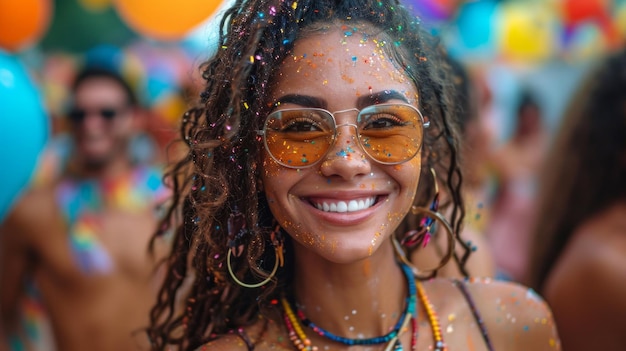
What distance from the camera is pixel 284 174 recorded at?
161 cm

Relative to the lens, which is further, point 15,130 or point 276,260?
point 15,130

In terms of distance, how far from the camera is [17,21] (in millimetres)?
3041

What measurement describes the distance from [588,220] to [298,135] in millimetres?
1694

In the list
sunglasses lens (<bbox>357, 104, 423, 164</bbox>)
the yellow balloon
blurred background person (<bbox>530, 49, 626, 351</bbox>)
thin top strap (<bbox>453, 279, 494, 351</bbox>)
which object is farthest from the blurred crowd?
the yellow balloon

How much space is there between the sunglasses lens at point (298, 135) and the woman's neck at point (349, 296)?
11.3 inches

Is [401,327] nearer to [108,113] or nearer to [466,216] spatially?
[466,216]

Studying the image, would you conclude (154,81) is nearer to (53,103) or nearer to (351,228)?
(53,103)

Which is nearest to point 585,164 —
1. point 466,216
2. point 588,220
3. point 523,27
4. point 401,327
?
point 588,220

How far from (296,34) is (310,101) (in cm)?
16

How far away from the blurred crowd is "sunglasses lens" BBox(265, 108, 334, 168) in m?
0.34

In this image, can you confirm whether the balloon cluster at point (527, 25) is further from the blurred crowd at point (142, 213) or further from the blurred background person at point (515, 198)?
the blurred crowd at point (142, 213)

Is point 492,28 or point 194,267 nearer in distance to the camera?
point 194,267

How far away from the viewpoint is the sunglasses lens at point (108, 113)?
3686 mm

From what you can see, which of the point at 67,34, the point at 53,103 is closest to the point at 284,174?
the point at 53,103
